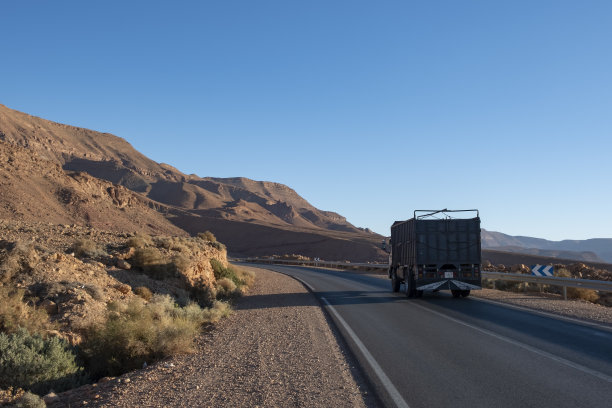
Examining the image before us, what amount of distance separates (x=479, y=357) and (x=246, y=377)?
4.04 m

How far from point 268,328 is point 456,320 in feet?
16.5

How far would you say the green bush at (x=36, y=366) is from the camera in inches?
275

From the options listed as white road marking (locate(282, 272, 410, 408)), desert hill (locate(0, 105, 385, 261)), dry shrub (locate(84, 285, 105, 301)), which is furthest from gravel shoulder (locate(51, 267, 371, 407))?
desert hill (locate(0, 105, 385, 261))

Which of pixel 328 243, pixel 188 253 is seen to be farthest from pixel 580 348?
pixel 328 243

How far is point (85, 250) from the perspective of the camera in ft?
51.8

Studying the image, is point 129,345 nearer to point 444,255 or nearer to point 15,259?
point 15,259

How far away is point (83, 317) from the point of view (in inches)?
398

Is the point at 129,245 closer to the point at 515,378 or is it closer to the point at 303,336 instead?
the point at 303,336

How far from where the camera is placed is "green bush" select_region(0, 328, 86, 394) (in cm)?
698

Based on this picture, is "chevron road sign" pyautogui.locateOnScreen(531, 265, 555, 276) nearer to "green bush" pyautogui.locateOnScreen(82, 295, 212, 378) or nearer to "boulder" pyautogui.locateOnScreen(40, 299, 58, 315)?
"green bush" pyautogui.locateOnScreen(82, 295, 212, 378)

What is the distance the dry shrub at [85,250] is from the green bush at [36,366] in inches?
323

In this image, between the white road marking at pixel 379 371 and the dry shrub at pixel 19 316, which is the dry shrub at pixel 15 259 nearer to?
the dry shrub at pixel 19 316

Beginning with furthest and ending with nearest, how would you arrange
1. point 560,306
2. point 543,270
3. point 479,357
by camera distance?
point 543,270
point 560,306
point 479,357

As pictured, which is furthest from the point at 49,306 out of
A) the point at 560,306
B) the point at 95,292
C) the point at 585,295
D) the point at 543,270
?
the point at 585,295
